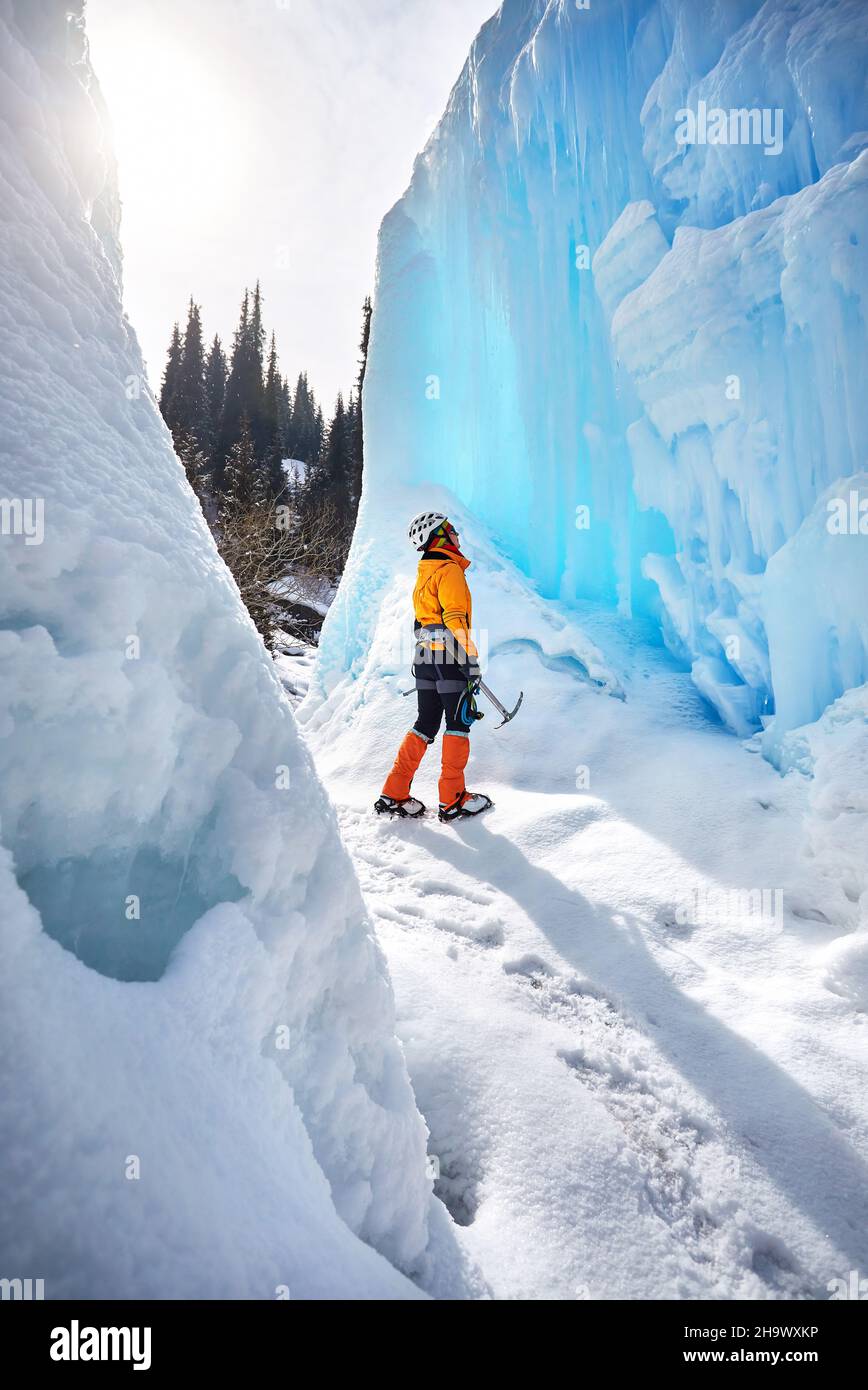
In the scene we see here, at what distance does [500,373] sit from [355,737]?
5.65 meters

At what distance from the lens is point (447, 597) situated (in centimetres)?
415

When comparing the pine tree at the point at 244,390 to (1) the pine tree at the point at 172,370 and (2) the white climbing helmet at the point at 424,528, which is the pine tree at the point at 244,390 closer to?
(1) the pine tree at the point at 172,370

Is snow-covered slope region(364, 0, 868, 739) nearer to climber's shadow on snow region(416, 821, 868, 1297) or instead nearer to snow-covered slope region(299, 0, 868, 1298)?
snow-covered slope region(299, 0, 868, 1298)

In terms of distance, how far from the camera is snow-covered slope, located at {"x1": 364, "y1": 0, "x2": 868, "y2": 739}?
13.0 ft

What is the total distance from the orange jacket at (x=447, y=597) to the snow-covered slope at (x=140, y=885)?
8.96ft

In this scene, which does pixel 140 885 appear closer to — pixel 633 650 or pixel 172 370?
pixel 633 650

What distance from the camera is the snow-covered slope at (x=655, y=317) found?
156 inches

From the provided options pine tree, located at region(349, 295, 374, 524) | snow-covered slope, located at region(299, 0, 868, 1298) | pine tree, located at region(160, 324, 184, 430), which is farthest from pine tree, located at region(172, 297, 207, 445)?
snow-covered slope, located at region(299, 0, 868, 1298)

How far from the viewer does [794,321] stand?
4.13 metres

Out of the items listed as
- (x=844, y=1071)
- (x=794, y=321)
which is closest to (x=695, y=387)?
(x=794, y=321)

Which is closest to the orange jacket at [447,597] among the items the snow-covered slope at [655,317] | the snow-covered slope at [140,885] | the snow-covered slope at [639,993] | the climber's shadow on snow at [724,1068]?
the snow-covered slope at [639,993]

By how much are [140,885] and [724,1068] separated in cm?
197

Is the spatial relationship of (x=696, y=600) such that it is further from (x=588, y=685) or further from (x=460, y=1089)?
(x=460, y=1089)
